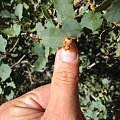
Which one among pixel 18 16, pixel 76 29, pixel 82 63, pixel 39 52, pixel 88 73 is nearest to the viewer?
pixel 76 29

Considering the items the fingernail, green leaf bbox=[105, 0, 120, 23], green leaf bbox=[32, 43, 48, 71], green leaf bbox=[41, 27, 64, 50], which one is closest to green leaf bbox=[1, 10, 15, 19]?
green leaf bbox=[32, 43, 48, 71]

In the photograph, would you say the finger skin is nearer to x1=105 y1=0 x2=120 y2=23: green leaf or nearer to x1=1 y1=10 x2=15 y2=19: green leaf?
x1=1 y1=10 x2=15 y2=19: green leaf

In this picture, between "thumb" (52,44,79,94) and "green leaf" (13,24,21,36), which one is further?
"green leaf" (13,24,21,36)

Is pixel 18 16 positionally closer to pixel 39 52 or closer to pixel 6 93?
pixel 39 52

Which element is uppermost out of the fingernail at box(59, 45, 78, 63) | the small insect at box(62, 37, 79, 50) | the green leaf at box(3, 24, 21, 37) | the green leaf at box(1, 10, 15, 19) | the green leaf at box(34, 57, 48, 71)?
the green leaf at box(1, 10, 15, 19)

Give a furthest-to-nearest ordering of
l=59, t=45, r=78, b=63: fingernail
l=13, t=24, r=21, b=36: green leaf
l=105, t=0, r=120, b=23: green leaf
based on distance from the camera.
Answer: l=13, t=24, r=21, b=36: green leaf
l=59, t=45, r=78, b=63: fingernail
l=105, t=0, r=120, b=23: green leaf

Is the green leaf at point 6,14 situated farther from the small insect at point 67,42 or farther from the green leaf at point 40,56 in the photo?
the small insect at point 67,42

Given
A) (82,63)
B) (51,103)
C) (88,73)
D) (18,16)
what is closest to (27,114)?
(51,103)
